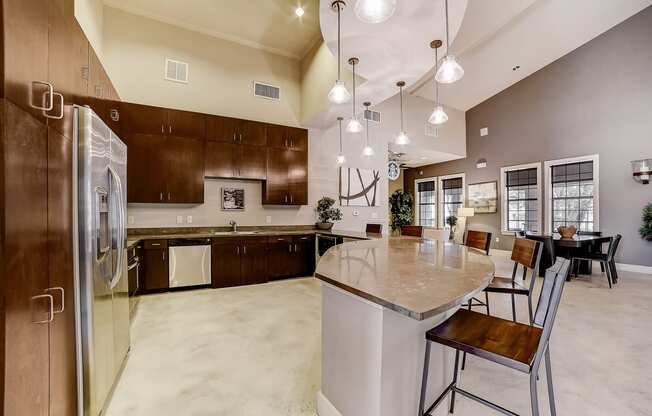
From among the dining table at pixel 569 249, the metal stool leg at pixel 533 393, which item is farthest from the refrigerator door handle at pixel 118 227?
the dining table at pixel 569 249

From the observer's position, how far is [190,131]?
14.6 feet

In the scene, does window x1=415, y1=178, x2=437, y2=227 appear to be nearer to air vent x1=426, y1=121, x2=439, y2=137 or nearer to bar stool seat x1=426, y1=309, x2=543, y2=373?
air vent x1=426, y1=121, x2=439, y2=137

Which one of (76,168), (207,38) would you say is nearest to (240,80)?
(207,38)

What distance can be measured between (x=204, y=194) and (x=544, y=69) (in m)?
8.78

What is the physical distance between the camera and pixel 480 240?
301 cm

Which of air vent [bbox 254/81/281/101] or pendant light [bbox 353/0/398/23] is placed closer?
pendant light [bbox 353/0/398/23]

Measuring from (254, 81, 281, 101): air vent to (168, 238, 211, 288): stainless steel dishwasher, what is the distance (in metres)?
2.88

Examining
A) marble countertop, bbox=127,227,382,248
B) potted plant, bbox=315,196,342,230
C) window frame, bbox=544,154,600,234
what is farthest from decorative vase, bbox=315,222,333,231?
window frame, bbox=544,154,600,234

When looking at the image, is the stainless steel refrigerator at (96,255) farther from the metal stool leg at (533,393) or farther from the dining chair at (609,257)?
the dining chair at (609,257)

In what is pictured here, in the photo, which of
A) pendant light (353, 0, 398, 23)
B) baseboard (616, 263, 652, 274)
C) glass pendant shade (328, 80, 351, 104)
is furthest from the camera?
baseboard (616, 263, 652, 274)

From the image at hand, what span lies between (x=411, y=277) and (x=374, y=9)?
66.7 inches

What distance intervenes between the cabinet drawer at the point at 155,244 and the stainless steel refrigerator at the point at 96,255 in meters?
2.20

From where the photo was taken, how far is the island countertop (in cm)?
104

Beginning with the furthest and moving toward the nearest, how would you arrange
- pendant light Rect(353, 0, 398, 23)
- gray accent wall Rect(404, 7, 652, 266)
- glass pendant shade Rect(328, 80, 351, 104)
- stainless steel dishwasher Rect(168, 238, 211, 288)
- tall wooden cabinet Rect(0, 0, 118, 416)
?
gray accent wall Rect(404, 7, 652, 266) → stainless steel dishwasher Rect(168, 238, 211, 288) → glass pendant shade Rect(328, 80, 351, 104) → pendant light Rect(353, 0, 398, 23) → tall wooden cabinet Rect(0, 0, 118, 416)
